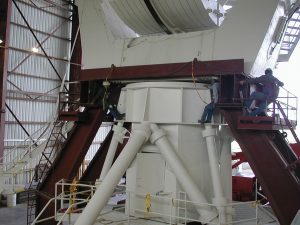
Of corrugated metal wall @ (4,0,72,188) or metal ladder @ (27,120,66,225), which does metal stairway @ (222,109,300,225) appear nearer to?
metal ladder @ (27,120,66,225)

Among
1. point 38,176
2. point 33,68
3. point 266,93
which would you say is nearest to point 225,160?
point 266,93

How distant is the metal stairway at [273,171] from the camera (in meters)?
7.36

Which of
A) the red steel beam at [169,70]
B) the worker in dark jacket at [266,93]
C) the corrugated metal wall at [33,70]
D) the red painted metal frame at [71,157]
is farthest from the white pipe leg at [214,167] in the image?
the corrugated metal wall at [33,70]

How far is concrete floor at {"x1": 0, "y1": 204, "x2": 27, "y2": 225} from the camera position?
593 inches

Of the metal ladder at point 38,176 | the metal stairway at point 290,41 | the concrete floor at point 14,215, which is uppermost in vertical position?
the metal stairway at point 290,41

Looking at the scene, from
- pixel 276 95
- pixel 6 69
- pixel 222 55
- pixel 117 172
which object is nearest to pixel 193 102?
pixel 222 55

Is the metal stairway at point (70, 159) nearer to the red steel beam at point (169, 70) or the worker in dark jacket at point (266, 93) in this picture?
the red steel beam at point (169, 70)

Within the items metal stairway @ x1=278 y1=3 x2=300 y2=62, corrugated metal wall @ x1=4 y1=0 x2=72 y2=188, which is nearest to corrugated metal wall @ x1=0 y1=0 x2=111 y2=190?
corrugated metal wall @ x1=4 y1=0 x2=72 y2=188

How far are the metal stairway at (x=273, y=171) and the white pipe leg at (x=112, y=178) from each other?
2.12m

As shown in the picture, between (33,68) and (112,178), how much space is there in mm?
18474

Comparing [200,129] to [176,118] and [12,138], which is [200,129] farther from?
[12,138]

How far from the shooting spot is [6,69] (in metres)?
21.3

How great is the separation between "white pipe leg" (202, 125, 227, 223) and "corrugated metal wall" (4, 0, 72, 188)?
15361 millimetres

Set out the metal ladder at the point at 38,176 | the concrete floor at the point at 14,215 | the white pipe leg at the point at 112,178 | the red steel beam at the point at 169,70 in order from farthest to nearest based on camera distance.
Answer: the concrete floor at the point at 14,215, the metal ladder at the point at 38,176, the red steel beam at the point at 169,70, the white pipe leg at the point at 112,178
